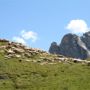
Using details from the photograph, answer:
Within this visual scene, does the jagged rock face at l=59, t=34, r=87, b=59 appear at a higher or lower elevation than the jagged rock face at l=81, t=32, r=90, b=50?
lower

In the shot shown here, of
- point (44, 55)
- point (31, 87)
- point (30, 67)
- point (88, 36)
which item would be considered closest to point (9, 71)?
point (30, 67)

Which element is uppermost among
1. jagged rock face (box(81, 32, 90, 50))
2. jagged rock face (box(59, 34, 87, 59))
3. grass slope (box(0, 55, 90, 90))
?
jagged rock face (box(81, 32, 90, 50))

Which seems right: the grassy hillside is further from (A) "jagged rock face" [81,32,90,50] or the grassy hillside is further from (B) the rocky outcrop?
(A) "jagged rock face" [81,32,90,50]

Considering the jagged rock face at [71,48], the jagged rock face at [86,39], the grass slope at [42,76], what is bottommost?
the grass slope at [42,76]

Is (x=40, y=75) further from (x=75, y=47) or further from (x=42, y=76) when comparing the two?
(x=75, y=47)

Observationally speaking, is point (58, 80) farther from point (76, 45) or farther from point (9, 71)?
point (76, 45)

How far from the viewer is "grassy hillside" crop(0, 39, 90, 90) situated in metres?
52.4

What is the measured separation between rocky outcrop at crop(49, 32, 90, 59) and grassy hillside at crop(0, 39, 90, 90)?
118280mm

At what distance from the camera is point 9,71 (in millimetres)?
59812

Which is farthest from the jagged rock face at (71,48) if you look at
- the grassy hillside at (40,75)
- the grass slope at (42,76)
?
the grass slope at (42,76)

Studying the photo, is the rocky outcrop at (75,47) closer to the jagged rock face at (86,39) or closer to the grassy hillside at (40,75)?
the jagged rock face at (86,39)

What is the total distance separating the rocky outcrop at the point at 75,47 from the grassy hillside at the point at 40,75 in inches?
4657

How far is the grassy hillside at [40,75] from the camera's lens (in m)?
52.4

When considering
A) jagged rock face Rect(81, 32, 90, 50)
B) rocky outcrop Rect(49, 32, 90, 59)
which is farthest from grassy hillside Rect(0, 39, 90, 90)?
jagged rock face Rect(81, 32, 90, 50)
